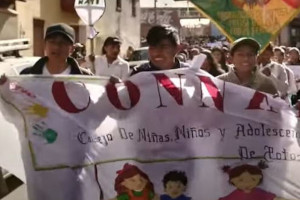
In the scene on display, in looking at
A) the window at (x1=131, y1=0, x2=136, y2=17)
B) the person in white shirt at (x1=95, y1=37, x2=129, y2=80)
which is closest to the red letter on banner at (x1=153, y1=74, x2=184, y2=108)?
the person in white shirt at (x1=95, y1=37, x2=129, y2=80)

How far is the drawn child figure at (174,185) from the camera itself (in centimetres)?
480

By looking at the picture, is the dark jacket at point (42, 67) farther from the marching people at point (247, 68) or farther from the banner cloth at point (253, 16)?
the banner cloth at point (253, 16)

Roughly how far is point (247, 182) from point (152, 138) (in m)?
0.67

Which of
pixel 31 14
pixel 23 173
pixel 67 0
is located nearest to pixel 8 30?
pixel 31 14

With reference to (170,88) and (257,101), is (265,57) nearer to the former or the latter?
(257,101)

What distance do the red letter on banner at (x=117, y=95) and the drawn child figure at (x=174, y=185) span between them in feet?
1.64

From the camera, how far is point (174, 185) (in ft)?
15.8

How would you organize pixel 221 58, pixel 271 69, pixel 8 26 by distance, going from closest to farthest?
pixel 271 69 < pixel 221 58 < pixel 8 26

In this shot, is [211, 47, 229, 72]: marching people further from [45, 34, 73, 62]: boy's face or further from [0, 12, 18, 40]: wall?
[0, 12, 18, 40]: wall

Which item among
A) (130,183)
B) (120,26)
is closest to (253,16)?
(130,183)

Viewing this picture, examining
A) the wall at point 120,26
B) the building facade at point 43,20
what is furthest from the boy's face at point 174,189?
the wall at point 120,26

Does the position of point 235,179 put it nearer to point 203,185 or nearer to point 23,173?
point 203,185

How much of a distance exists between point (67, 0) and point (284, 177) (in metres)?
22.9

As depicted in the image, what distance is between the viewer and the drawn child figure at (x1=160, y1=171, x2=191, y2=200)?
480cm
